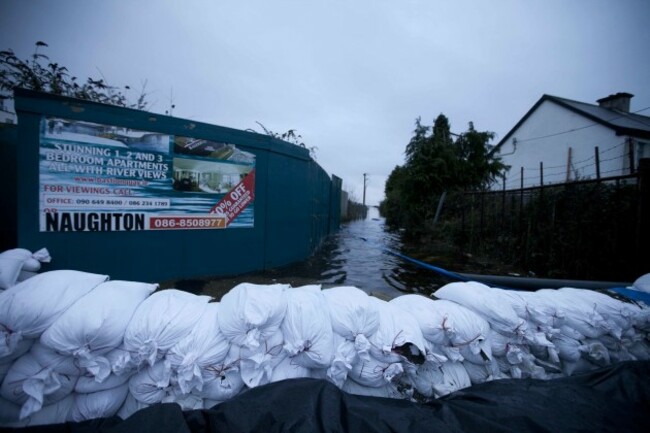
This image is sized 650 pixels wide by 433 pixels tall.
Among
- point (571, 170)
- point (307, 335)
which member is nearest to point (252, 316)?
point (307, 335)

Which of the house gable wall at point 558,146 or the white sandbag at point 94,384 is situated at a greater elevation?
the house gable wall at point 558,146

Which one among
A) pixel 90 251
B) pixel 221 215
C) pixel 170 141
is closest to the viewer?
pixel 90 251

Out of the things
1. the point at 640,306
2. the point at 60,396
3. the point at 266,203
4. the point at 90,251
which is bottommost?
the point at 60,396

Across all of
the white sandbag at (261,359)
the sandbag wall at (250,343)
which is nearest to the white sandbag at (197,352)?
the sandbag wall at (250,343)

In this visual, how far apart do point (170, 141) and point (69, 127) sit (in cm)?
108

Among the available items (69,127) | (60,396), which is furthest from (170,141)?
(60,396)

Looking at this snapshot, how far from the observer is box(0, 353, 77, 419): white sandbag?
4.28ft

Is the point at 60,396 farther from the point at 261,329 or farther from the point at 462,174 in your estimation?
the point at 462,174

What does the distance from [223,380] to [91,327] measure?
0.80 meters

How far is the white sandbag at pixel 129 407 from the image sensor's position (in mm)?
1558

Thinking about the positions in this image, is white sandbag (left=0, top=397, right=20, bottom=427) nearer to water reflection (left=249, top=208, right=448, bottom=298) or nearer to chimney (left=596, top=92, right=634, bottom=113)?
water reflection (left=249, top=208, right=448, bottom=298)

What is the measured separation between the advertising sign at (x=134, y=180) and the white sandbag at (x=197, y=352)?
9.07 ft

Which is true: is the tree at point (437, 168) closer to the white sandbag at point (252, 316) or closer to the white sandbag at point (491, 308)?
the white sandbag at point (491, 308)

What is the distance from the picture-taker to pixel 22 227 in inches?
120
